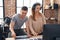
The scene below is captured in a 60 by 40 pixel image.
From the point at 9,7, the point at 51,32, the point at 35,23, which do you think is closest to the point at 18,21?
the point at 35,23

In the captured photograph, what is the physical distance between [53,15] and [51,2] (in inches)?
19.9

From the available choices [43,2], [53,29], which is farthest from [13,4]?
[53,29]

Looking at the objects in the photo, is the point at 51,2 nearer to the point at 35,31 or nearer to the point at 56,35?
the point at 35,31

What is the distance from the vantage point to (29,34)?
2502mm

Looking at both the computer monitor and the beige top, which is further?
the beige top

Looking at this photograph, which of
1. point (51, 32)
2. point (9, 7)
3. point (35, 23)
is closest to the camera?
point (51, 32)

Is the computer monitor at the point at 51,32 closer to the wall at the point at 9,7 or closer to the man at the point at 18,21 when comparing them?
the man at the point at 18,21

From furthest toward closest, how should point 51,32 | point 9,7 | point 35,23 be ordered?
point 9,7 → point 35,23 → point 51,32

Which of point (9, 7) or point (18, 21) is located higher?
point (9, 7)

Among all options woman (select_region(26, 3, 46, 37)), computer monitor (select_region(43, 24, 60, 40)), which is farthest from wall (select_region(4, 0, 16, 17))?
computer monitor (select_region(43, 24, 60, 40))

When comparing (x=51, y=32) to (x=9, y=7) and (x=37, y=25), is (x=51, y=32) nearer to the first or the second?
(x=37, y=25)

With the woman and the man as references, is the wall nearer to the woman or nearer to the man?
the man

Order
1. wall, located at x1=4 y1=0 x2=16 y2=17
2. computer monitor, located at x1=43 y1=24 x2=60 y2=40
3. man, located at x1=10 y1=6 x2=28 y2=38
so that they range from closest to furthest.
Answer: computer monitor, located at x1=43 y1=24 x2=60 y2=40 → man, located at x1=10 y1=6 x2=28 y2=38 → wall, located at x1=4 y1=0 x2=16 y2=17

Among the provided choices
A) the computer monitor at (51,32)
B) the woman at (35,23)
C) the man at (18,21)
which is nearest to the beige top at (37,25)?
the woman at (35,23)
